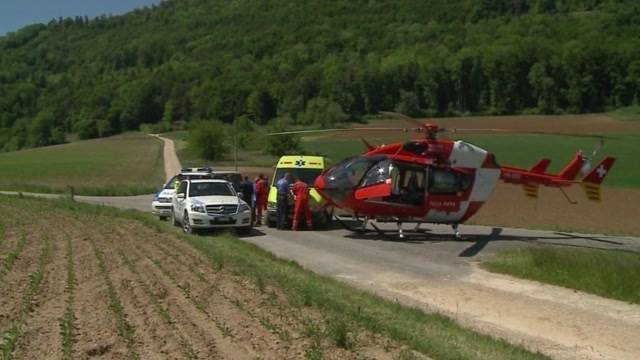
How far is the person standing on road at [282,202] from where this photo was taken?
21.4 m

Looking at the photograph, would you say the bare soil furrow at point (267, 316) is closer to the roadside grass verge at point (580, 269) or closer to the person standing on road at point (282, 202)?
the roadside grass verge at point (580, 269)

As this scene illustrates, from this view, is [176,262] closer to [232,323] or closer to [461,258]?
[232,323]

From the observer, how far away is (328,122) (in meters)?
97.6

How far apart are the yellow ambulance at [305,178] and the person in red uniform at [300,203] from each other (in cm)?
25

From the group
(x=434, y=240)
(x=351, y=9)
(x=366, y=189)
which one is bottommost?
(x=434, y=240)

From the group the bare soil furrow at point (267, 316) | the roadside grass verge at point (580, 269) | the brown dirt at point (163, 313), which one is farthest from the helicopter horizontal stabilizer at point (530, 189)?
the bare soil furrow at point (267, 316)

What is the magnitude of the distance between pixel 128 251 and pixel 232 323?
693 cm

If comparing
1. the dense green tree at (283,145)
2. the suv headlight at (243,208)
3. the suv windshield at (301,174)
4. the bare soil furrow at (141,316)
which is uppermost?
the dense green tree at (283,145)

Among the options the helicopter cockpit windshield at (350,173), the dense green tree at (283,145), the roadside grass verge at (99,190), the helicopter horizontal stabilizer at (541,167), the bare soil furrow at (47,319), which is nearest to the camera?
the bare soil furrow at (47,319)

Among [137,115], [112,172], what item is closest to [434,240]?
[112,172]

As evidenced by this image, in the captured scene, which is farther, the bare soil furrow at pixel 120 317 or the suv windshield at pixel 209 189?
the suv windshield at pixel 209 189

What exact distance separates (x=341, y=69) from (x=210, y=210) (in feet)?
359

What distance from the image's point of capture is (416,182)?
1938 cm

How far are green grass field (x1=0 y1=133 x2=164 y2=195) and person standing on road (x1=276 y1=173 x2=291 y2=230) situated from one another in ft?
84.8
